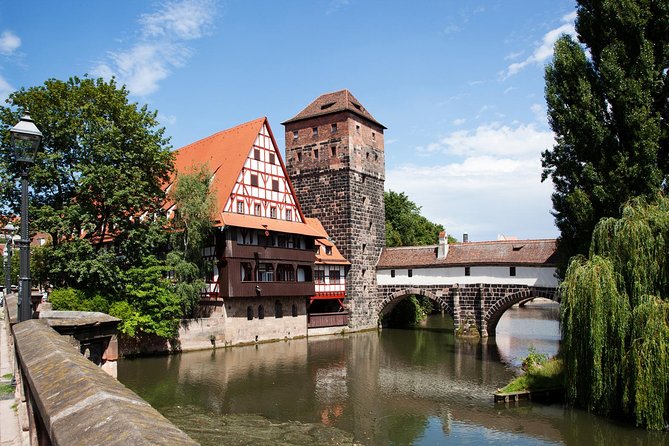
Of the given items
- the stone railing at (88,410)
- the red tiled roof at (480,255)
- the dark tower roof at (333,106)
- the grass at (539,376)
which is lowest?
the grass at (539,376)

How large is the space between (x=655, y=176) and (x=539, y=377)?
26.2 ft

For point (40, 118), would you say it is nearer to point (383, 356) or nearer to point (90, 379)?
point (383, 356)

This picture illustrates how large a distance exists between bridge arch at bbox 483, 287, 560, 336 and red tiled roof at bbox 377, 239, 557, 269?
64.7 inches

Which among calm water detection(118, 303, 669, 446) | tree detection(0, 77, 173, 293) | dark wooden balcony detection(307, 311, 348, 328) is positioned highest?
tree detection(0, 77, 173, 293)

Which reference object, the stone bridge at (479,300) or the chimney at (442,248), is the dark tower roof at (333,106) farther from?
the stone bridge at (479,300)

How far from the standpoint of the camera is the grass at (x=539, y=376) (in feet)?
62.7

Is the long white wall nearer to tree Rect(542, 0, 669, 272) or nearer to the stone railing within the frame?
tree Rect(542, 0, 669, 272)

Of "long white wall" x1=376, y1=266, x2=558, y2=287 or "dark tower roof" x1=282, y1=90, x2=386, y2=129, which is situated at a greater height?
"dark tower roof" x1=282, y1=90, x2=386, y2=129

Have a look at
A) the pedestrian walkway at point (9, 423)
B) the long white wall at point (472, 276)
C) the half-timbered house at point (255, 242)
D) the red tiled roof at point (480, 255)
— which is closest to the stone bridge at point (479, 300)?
the long white wall at point (472, 276)

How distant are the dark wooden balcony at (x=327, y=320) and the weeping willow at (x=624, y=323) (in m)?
22.9

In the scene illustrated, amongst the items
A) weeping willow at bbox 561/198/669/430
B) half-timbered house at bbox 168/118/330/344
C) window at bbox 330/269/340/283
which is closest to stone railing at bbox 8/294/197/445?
weeping willow at bbox 561/198/669/430

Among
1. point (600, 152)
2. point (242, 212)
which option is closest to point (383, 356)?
point (242, 212)

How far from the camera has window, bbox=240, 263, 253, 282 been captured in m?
32.1

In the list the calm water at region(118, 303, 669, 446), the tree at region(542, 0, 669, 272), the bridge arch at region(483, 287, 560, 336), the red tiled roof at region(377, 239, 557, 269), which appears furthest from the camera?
the red tiled roof at region(377, 239, 557, 269)
